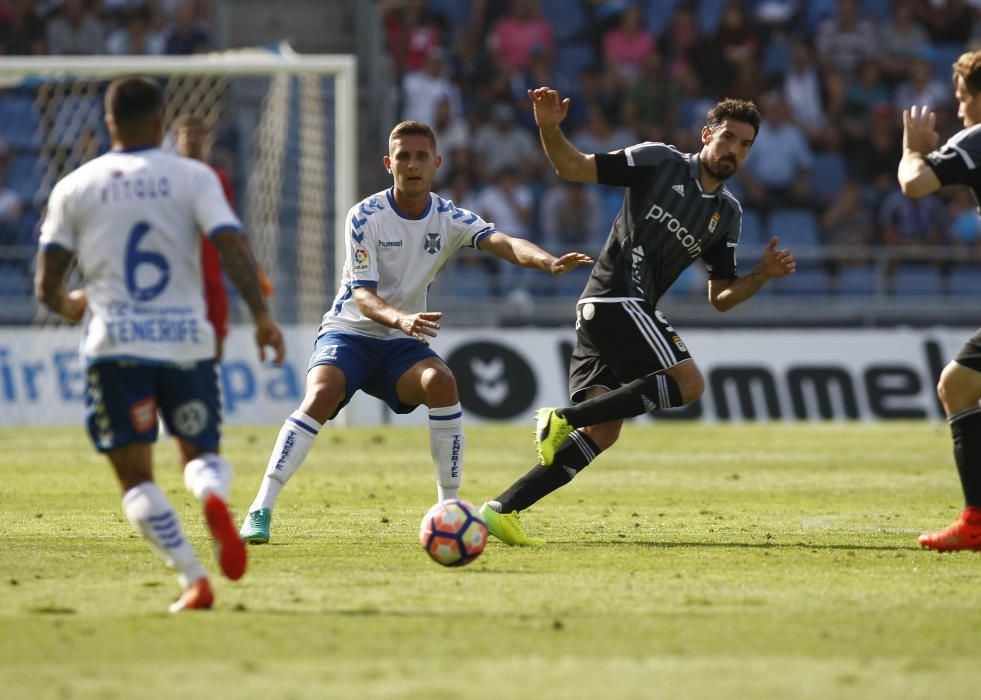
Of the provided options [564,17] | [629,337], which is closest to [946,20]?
[564,17]

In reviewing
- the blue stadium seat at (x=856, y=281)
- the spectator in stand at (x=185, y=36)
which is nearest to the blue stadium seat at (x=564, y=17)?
the spectator in stand at (x=185, y=36)

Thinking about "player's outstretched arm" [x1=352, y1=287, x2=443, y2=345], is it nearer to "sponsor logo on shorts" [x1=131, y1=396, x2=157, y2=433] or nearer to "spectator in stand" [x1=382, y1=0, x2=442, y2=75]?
"sponsor logo on shorts" [x1=131, y1=396, x2=157, y2=433]

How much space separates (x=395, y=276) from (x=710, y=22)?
18.1 metres

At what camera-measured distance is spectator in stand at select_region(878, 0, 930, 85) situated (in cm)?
2456

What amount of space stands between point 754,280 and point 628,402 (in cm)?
110

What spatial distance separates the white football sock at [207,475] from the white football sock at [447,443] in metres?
2.48

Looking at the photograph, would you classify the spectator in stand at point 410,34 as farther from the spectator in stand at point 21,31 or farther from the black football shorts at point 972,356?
the black football shorts at point 972,356

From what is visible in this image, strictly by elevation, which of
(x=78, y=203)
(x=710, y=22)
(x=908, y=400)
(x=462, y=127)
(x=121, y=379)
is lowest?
(x=908, y=400)

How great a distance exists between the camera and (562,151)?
8.25 meters

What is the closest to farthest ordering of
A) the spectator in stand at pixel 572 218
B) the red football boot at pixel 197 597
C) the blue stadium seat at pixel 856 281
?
the red football boot at pixel 197 597
the blue stadium seat at pixel 856 281
the spectator in stand at pixel 572 218

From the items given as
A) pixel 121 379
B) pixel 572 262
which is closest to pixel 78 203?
pixel 121 379

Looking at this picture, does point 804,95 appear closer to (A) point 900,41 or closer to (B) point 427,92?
(A) point 900,41

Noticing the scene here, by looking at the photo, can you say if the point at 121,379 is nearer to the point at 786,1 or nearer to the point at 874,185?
the point at 874,185

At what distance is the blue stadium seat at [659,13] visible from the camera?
25.5m
